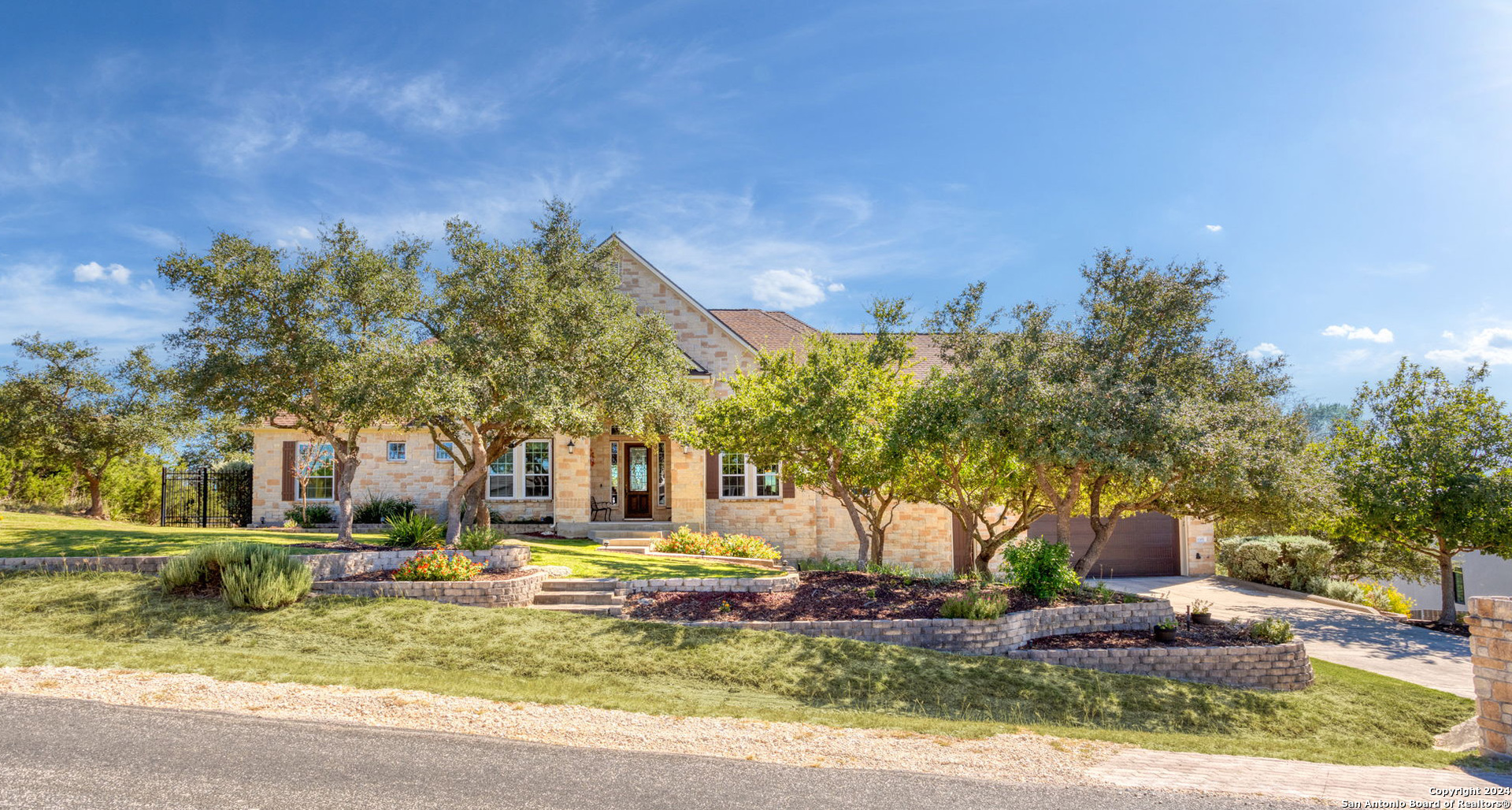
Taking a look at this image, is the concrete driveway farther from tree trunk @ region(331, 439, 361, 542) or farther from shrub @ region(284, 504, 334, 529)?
shrub @ region(284, 504, 334, 529)

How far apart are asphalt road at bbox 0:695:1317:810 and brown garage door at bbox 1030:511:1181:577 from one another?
18.6 m

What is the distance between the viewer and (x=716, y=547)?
62.8 ft

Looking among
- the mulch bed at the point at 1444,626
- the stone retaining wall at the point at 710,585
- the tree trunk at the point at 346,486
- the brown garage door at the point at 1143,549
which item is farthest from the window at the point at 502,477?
the mulch bed at the point at 1444,626

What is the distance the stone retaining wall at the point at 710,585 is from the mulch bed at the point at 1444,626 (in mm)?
14176

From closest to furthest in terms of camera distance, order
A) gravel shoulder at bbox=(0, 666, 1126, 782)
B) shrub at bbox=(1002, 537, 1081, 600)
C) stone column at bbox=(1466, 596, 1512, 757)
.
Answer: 1. gravel shoulder at bbox=(0, 666, 1126, 782)
2. stone column at bbox=(1466, 596, 1512, 757)
3. shrub at bbox=(1002, 537, 1081, 600)

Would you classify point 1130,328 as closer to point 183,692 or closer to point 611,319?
point 611,319

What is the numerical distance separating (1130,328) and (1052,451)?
8.57 feet

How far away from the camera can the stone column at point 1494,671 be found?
852cm

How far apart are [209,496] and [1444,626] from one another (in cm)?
3335

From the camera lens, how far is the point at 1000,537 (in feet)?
54.2

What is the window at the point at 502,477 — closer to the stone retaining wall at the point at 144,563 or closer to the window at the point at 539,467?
the window at the point at 539,467

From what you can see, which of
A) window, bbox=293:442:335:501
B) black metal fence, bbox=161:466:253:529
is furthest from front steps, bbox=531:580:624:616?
black metal fence, bbox=161:466:253:529

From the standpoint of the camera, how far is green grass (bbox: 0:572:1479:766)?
354 inches

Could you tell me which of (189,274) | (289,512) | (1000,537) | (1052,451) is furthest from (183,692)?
(289,512)
